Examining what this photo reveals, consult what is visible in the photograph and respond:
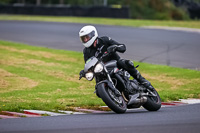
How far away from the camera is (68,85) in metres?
13.5

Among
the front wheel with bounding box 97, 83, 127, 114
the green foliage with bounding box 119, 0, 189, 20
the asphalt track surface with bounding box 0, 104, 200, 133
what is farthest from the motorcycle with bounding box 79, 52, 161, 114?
the green foliage with bounding box 119, 0, 189, 20

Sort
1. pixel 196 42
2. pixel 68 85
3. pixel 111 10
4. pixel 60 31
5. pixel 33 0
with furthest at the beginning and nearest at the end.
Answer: pixel 33 0 → pixel 111 10 → pixel 60 31 → pixel 196 42 → pixel 68 85

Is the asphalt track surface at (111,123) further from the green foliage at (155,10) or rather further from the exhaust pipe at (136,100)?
the green foliage at (155,10)

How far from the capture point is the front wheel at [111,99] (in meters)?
8.65

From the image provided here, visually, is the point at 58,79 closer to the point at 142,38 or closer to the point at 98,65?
the point at 98,65

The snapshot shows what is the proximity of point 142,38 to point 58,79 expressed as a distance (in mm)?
13538

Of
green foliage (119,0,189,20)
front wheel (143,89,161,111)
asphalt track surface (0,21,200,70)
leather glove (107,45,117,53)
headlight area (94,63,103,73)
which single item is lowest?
green foliage (119,0,189,20)

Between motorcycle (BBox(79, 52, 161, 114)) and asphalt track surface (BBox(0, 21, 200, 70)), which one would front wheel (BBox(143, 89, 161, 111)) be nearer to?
motorcycle (BBox(79, 52, 161, 114))

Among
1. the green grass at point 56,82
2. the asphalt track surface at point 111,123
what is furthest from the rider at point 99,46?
the green grass at point 56,82

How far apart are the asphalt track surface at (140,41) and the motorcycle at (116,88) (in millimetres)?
7854

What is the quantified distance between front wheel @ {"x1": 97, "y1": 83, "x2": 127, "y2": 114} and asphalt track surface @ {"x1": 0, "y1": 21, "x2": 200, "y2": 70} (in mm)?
8540

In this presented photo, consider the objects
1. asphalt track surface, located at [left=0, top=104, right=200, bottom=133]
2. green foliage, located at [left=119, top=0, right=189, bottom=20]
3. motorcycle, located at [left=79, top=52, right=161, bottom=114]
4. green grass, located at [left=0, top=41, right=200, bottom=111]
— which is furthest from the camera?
green foliage, located at [left=119, top=0, right=189, bottom=20]

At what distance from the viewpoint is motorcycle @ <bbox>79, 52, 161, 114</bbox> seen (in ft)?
28.8

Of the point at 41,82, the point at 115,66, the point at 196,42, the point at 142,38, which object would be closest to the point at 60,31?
the point at 142,38
